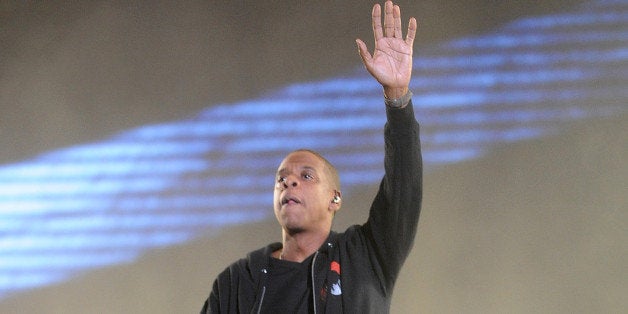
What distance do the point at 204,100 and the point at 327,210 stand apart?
1.75 meters

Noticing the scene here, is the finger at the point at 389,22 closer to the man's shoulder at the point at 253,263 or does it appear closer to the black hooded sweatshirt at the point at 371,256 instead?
the black hooded sweatshirt at the point at 371,256

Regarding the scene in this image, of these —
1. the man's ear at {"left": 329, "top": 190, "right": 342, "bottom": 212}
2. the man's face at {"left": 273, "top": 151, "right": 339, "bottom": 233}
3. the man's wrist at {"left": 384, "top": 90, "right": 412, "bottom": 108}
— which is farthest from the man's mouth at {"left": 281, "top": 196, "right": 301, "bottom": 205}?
the man's wrist at {"left": 384, "top": 90, "right": 412, "bottom": 108}

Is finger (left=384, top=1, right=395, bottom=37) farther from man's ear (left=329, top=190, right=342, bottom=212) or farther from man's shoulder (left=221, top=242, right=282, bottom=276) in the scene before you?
man's shoulder (left=221, top=242, right=282, bottom=276)

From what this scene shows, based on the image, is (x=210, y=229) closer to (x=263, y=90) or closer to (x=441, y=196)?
(x=263, y=90)

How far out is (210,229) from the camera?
3.82 m

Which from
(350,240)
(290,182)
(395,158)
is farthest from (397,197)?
(290,182)

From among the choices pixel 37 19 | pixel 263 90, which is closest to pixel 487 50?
pixel 263 90

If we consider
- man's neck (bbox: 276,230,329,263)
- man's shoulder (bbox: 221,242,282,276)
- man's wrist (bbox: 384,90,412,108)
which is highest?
man's wrist (bbox: 384,90,412,108)

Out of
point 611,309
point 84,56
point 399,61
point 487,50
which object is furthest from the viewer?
point 84,56

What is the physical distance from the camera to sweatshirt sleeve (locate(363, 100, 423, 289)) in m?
2.06

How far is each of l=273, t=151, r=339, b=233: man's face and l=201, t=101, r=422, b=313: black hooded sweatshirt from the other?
Answer: 0.07m

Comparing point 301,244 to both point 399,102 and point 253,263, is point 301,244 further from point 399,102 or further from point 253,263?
point 399,102

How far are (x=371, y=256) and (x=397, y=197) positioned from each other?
17 centimetres

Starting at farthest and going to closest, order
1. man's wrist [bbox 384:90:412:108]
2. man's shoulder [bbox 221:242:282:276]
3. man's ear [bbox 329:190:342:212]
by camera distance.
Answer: man's ear [bbox 329:190:342:212]
man's shoulder [bbox 221:242:282:276]
man's wrist [bbox 384:90:412:108]
